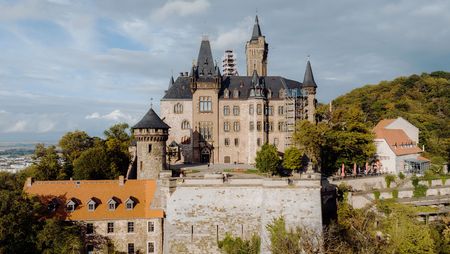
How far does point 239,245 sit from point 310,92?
85.0ft

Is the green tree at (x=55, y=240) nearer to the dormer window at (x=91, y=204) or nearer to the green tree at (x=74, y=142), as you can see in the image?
the dormer window at (x=91, y=204)

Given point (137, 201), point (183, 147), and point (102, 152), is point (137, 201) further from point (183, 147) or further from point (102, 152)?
point (183, 147)

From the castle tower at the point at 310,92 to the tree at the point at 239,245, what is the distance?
23701 millimetres

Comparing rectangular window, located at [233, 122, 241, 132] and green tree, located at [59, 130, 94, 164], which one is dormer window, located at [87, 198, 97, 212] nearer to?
green tree, located at [59, 130, 94, 164]

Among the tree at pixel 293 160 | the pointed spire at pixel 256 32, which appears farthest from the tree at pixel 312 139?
the pointed spire at pixel 256 32

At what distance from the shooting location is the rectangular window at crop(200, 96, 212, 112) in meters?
51.8

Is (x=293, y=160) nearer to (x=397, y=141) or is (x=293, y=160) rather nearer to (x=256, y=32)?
(x=397, y=141)

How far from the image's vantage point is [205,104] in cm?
5191

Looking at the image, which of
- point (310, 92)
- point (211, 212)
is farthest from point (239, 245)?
point (310, 92)

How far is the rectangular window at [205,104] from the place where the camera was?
170ft

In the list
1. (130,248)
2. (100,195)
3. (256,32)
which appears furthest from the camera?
(256,32)

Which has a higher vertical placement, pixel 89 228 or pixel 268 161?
pixel 268 161

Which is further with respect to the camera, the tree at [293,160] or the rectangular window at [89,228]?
the tree at [293,160]

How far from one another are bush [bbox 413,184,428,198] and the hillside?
13.4 meters
